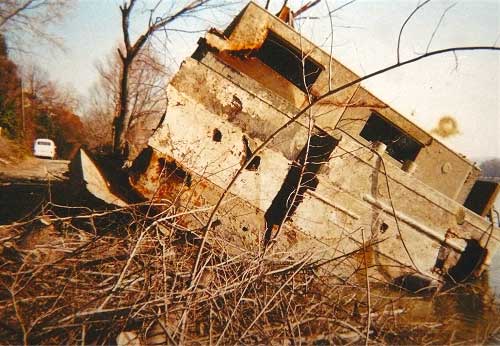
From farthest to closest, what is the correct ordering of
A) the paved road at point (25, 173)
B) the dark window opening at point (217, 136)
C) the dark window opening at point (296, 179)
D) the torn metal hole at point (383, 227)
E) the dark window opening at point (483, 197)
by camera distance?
the paved road at point (25, 173) < the dark window opening at point (483, 197) < the torn metal hole at point (383, 227) < the dark window opening at point (296, 179) < the dark window opening at point (217, 136)

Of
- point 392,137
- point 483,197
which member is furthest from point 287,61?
point 483,197

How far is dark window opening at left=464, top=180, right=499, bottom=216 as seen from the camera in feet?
23.4

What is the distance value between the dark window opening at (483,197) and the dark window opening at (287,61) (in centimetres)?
533

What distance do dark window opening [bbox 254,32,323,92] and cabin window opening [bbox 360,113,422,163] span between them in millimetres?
1584

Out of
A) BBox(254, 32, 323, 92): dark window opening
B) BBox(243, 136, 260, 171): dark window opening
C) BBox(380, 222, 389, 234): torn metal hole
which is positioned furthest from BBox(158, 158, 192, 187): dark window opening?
BBox(380, 222, 389, 234): torn metal hole

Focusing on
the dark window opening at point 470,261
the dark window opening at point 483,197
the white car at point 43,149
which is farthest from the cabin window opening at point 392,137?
the white car at point 43,149

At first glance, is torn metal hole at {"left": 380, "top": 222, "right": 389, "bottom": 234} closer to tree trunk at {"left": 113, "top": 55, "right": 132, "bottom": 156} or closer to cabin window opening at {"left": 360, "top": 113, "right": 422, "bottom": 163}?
cabin window opening at {"left": 360, "top": 113, "right": 422, "bottom": 163}

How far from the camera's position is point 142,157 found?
4828 millimetres

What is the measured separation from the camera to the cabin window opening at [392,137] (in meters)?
6.30

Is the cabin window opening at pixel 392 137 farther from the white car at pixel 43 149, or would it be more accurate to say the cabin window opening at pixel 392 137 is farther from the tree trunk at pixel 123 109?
the white car at pixel 43 149

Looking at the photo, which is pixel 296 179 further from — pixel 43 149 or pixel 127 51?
pixel 43 149

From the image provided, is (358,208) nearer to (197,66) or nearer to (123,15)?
(197,66)

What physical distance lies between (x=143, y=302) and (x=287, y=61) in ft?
16.9

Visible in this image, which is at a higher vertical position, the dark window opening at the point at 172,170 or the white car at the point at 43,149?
the dark window opening at the point at 172,170
